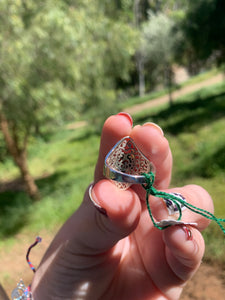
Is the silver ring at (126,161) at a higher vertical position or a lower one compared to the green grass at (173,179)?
higher

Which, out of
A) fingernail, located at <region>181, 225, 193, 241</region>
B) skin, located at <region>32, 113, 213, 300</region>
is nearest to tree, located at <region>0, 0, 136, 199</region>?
skin, located at <region>32, 113, 213, 300</region>

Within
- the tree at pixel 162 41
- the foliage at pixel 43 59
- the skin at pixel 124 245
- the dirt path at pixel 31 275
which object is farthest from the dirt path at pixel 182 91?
the skin at pixel 124 245

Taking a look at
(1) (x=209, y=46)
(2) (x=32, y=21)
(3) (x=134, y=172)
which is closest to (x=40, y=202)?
(2) (x=32, y=21)

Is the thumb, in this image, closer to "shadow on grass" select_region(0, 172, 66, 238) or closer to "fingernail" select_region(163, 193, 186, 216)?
"fingernail" select_region(163, 193, 186, 216)

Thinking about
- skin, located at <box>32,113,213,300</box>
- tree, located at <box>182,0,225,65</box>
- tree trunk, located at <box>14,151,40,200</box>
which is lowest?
tree trunk, located at <box>14,151,40,200</box>

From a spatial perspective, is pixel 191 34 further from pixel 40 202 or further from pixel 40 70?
pixel 40 202

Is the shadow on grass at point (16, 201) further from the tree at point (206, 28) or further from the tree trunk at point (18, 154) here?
the tree at point (206, 28)

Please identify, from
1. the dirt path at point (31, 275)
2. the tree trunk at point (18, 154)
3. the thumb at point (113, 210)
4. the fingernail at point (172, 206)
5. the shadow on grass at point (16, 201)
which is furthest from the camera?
the shadow on grass at point (16, 201)
